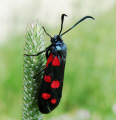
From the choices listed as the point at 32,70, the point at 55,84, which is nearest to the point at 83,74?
the point at 55,84

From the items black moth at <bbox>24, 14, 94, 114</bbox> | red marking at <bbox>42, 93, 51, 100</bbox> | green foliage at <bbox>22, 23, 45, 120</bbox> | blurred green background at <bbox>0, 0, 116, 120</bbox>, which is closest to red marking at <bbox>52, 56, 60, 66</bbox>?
black moth at <bbox>24, 14, 94, 114</bbox>

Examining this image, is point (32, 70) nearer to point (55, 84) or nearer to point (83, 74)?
point (55, 84)

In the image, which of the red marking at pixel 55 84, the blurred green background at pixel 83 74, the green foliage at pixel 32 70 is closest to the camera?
the green foliage at pixel 32 70

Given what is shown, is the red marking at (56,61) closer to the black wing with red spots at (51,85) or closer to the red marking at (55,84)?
the black wing with red spots at (51,85)

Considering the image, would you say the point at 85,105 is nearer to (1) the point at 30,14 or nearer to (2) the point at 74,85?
(2) the point at 74,85

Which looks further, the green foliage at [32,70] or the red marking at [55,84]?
the red marking at [55,84]

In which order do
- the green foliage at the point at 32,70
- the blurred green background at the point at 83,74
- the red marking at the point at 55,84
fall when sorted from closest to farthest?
the green foliage at the point at 32,70 < the red marking at the point at 55,84 < the blurred green background at the point at 83,74

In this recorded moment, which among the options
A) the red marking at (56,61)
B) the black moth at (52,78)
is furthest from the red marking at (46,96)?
the red marking at (56,61)
